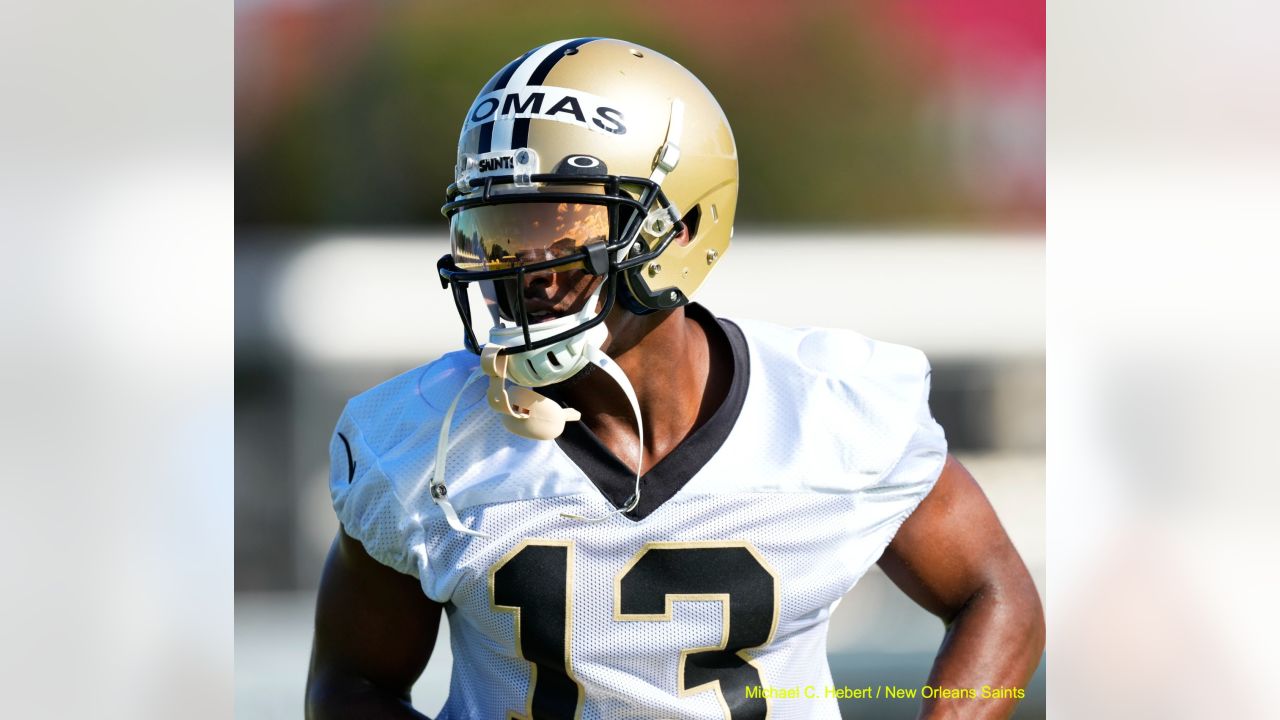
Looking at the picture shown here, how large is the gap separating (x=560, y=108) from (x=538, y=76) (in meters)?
0.07

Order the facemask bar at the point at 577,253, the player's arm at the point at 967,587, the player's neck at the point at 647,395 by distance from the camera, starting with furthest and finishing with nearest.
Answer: the player's arm at the point at 967,587
the player's neck at the point at 647,395
the facemask bar at the point at 577,253

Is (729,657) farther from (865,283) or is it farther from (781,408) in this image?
(865,283)

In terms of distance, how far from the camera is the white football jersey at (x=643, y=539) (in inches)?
63.1

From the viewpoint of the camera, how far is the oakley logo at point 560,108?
4.96 ft

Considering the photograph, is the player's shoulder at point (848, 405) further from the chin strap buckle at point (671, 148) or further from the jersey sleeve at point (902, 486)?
the chin strap buckle at point (671, 148)

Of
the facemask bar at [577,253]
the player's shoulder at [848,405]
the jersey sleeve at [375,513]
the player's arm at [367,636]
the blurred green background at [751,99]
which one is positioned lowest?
the player's arm at [367,636]

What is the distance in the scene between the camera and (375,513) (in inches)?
64.5

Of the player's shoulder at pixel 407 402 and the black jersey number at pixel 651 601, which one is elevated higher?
the player's shoulder at pixel 407 402

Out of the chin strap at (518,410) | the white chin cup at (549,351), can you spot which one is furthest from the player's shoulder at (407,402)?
the white chin cup at (549,351)

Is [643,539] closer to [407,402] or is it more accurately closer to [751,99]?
[407,402]

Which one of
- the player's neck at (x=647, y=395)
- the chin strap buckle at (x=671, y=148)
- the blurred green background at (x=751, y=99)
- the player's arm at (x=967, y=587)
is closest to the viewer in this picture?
the chin strap buckle at (x=671, y=148)

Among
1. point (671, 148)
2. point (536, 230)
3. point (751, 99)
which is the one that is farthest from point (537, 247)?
point (751, 99)

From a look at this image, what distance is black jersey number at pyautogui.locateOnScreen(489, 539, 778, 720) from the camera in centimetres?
159

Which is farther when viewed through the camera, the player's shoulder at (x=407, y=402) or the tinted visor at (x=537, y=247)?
the player's shoulder at (x=407, y=402)
